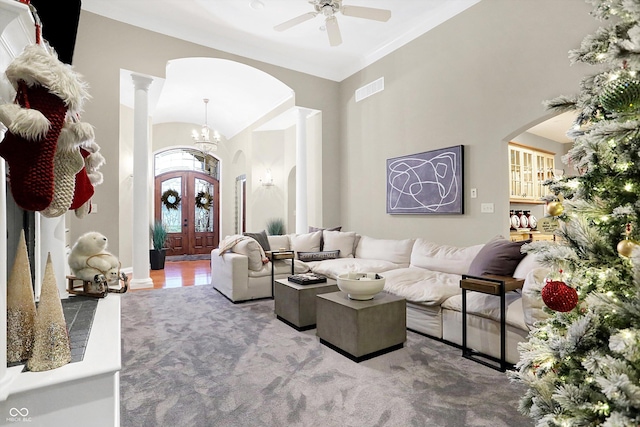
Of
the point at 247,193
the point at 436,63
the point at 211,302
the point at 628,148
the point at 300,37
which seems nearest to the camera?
the point at 628,148

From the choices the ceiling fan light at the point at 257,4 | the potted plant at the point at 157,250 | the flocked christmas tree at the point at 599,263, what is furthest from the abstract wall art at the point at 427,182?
the potted plant at the point at 157,250

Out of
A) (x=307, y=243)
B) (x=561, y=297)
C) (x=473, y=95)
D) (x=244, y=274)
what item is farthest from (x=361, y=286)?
(x=473, y=95)

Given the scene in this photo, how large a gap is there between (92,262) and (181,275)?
4.32 metres

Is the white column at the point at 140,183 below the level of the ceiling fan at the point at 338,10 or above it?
below

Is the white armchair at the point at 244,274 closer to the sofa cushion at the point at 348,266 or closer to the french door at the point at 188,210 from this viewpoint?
the sofa cushion at the point at 348,266

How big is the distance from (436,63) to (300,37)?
2063mm

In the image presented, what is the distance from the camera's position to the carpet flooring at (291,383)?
1.73m

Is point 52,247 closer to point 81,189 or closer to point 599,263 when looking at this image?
point 81,189

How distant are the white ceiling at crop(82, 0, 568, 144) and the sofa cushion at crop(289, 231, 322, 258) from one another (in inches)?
119

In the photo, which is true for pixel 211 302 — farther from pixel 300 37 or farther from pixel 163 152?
pixel 163 152

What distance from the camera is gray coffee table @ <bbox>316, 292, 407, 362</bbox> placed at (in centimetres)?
238

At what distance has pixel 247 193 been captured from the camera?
8383 mm

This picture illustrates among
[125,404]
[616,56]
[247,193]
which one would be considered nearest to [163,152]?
[247,193]

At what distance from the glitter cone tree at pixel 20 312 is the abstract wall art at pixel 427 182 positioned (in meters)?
4.06
